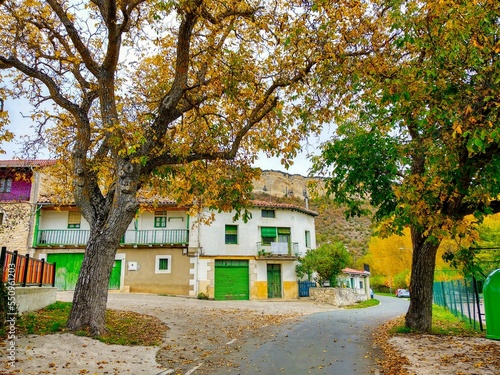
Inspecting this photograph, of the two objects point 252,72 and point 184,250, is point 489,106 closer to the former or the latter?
point 252,72

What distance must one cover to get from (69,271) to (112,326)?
804 inches

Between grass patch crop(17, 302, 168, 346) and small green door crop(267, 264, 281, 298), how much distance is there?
728 inches

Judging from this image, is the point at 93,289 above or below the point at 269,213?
below

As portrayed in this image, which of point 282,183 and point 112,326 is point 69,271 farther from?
point 282,183

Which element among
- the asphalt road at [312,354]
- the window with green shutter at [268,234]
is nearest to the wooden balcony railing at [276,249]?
the window with green shutter at [268,234]

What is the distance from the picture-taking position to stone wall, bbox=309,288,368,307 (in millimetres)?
28047

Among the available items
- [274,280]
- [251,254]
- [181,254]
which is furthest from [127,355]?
[274,280]

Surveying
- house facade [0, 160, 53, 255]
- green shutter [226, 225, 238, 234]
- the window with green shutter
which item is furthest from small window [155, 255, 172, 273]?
house facade [0, 160, 53, 255]

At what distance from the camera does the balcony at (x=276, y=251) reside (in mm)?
31359

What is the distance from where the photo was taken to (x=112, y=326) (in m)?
11.2

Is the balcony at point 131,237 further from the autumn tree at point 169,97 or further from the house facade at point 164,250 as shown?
the autumn tree at point 169,97

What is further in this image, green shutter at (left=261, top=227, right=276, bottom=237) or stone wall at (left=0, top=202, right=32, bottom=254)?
green shutter at (left=261, top=227, right=276, bottom=237)

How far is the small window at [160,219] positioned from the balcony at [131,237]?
59cm

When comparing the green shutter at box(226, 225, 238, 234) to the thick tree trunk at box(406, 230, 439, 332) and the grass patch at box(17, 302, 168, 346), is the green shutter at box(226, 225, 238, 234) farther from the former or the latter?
the thick tree trunk at box(406, 230, 439, 332)
